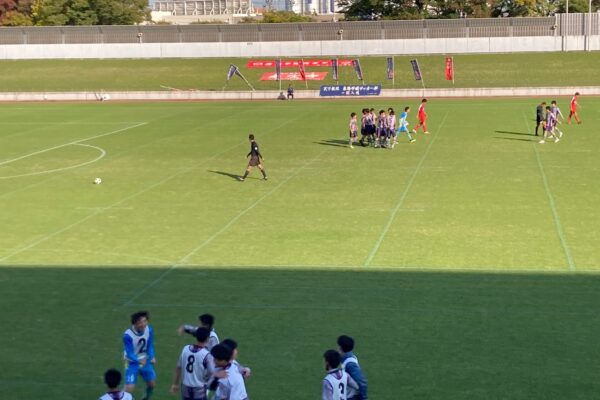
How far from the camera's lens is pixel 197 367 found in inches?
392

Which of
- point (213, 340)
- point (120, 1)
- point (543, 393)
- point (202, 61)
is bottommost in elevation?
point (543, 393)

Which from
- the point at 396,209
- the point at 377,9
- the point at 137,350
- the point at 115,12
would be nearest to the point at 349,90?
the point at 377,9

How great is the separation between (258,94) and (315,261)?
155 feet

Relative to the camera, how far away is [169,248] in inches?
813

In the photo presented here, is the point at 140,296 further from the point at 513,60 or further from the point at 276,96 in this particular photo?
the point at 513,60

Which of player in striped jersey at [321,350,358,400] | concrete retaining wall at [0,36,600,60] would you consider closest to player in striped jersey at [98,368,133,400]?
player in striped jersey at [321,350,358,400]

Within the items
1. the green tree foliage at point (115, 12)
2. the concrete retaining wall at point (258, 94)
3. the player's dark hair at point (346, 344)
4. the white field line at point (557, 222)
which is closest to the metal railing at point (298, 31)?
the green tree foliage at point (115, 12)

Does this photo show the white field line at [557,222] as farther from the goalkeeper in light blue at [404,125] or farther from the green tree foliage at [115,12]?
the green tree foliage at [115,12]

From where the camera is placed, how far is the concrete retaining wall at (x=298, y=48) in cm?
8262

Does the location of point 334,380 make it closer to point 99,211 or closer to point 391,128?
point 99,211

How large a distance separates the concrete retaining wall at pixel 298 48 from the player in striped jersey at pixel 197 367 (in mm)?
77002

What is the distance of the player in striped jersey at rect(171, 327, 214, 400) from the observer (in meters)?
9.92

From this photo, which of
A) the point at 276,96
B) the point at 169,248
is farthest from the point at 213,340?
the point at 276,96

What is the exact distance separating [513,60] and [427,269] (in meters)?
63.7
